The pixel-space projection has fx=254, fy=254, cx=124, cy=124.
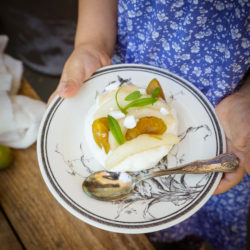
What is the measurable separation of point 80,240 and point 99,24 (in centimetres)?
107

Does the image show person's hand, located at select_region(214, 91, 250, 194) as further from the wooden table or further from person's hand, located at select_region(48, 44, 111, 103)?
person's hand, located at select_region(48, 44, 111, 103)

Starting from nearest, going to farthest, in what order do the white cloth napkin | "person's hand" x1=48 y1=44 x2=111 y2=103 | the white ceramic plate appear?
the white ceramic plate
"person's hand" x1=48 y1=44 x2=111 y2=103
the white cloth napkin

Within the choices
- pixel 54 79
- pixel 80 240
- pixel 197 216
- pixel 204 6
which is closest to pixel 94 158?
pixel 80 240

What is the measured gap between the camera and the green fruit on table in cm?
115

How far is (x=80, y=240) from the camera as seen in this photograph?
3.50ft

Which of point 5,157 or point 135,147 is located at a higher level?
point 135,147

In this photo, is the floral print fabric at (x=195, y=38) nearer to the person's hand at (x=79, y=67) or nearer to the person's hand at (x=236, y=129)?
the person's hand at (x=236, y=129)

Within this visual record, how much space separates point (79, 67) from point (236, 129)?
75 centimetres

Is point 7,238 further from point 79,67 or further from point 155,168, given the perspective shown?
point 79,67

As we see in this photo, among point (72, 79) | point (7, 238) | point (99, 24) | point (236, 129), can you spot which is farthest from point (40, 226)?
point (99, 24)

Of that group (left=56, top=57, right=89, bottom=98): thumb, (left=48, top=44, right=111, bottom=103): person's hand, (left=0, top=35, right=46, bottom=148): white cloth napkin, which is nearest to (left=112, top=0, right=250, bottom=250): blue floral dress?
(left=48, top=44, right=111, bottom=103): person's hand

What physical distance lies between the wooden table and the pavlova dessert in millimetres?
318

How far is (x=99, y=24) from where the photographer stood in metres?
1.37

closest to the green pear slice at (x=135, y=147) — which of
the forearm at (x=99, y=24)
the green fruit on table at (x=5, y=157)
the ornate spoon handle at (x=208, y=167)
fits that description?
the ornate spoon handle at (x=208, y=167)
